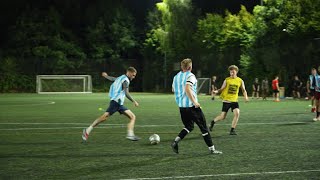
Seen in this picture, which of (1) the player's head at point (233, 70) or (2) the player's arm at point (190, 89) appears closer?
(2) the player's arm at point (190, 89)

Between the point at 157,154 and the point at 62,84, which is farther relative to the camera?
the point at 62,84

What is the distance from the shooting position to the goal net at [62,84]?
60934 mm

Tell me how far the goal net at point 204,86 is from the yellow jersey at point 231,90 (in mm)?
39533

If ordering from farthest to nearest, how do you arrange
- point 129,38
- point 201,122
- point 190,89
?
point 129,38 → point 201,122 → point 190,89

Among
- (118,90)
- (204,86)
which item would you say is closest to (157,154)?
(118,90)

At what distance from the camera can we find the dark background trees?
5541 centimetres

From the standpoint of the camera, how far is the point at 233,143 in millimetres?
13188

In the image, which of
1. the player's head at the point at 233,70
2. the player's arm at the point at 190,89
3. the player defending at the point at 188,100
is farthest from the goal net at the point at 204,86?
the player's arm at the point at 190,89

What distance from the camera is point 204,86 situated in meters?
55.8

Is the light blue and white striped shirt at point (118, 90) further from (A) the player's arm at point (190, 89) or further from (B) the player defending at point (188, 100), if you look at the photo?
(A) the player's arm at point (190, 89)

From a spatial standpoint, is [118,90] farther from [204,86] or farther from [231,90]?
[204,86]

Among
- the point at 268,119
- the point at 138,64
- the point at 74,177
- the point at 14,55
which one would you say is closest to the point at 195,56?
the point at 138,64

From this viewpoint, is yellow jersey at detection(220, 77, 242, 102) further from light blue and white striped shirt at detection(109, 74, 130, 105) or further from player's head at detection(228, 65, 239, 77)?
light blue and white striped shirt at detection(109, 74, 130, 105)

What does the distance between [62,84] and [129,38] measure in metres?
13.8
